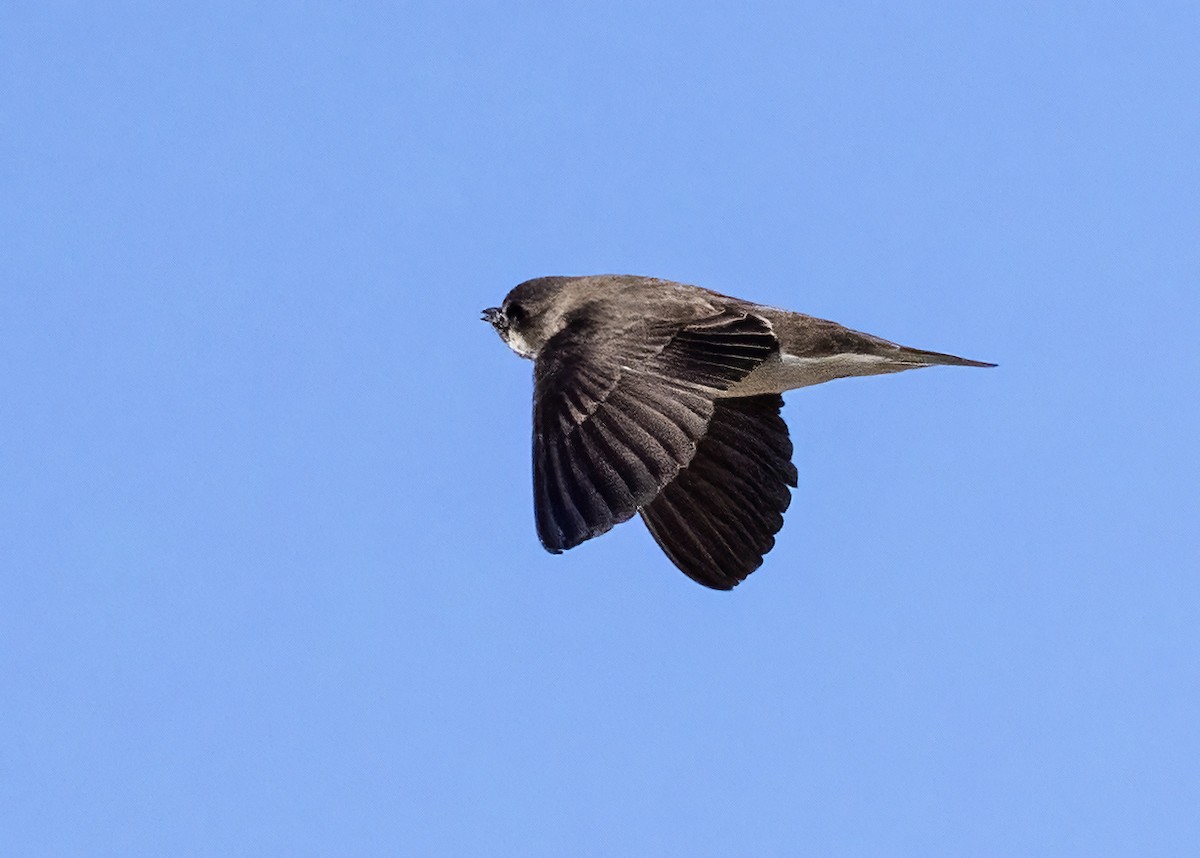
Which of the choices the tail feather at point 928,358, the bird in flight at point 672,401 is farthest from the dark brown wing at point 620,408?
the tail feather at point 928,358

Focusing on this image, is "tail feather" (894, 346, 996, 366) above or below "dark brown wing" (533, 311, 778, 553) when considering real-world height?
above

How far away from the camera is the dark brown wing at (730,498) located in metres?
11.3

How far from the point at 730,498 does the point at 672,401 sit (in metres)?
2.22

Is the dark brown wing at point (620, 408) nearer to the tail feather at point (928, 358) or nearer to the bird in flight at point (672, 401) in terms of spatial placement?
the bird in flight at point (672, 401)

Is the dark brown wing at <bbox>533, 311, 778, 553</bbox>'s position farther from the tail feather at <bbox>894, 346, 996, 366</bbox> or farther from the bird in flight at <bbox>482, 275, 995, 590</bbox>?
the tail feather at <bbox>894, 346, 996, 366</bbox>

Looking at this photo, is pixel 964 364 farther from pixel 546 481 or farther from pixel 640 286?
pixel 546 481

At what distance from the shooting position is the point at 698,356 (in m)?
9.72

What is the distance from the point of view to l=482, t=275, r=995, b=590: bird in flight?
894 cm

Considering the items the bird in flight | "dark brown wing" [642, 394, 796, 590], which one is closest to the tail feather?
the bird in flight

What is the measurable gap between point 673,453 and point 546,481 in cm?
64

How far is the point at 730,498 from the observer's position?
11.4m

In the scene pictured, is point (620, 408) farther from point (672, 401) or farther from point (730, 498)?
point (730, 498)

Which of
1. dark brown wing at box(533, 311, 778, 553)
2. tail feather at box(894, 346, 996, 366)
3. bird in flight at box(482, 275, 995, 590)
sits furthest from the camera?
tail feather at box(894, 346, 996, 366)

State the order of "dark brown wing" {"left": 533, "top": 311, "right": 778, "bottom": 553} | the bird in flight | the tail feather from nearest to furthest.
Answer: "dark brown wing" {"left": 533, "top": 311, "right": 778, "bottom": 553} → the bird in flight → the tail feather
